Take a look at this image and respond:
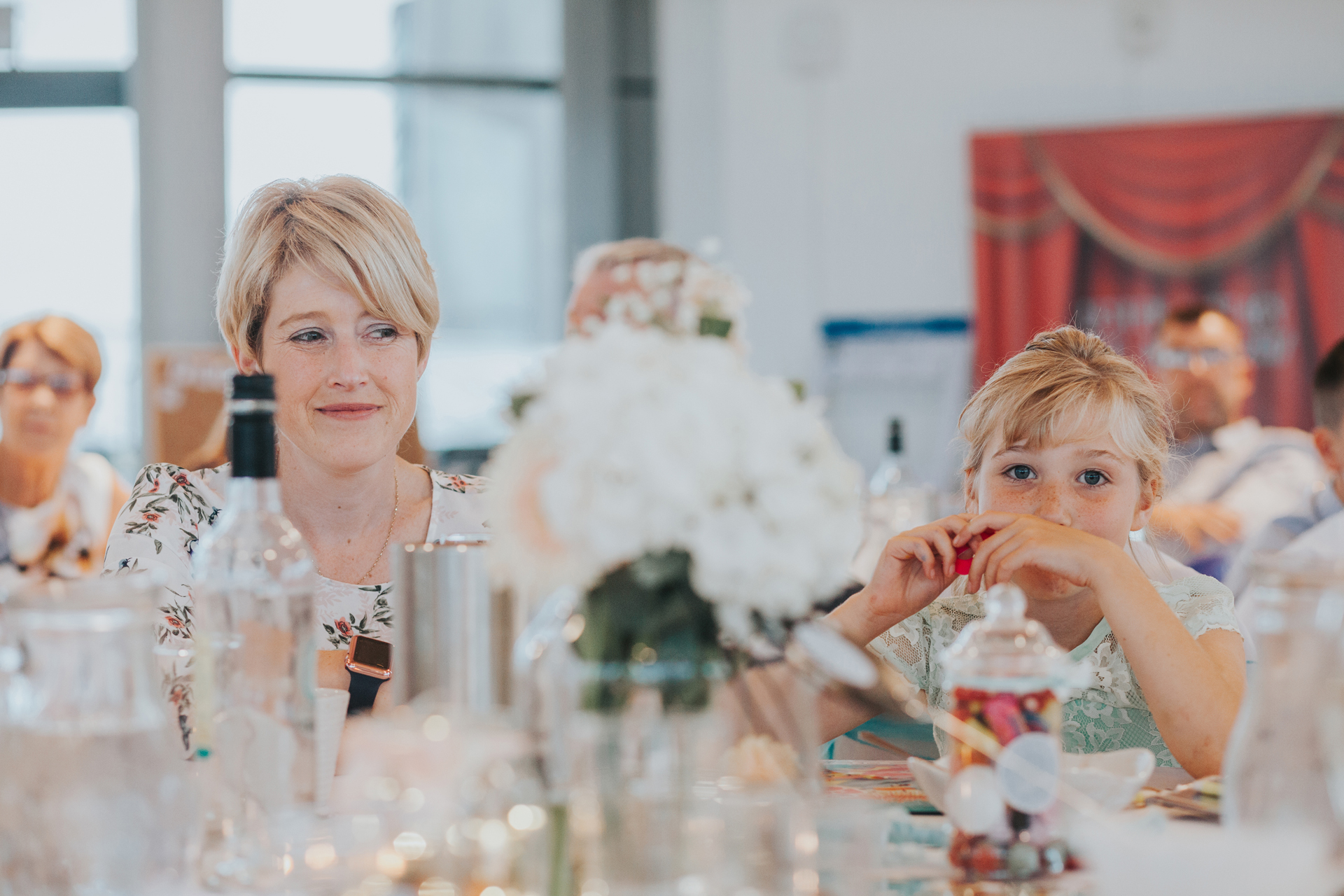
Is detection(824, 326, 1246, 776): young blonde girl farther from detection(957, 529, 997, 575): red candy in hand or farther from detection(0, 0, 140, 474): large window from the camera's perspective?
detection(0, 0, 140, 474): large window

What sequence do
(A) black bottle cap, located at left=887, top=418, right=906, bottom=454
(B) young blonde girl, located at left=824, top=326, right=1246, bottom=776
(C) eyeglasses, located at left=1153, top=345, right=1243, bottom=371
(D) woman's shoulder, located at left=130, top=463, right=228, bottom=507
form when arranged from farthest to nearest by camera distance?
(C) eyeglasses, located at left=1153, top=345, right=1243, bottom=371
(A) black bottle cap, located at left=887, top=418, right=906, bottom=454
(D) woman's shoulder, located at left=130, top=463, right=228, bottom=507
(B) young blonde girl, located at left=824, top=326, right=1246, bottom=776

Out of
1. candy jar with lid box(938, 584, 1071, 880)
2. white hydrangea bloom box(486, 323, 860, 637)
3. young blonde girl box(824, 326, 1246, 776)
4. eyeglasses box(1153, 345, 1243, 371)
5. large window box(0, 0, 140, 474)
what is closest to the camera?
white hydrangea bloom box(486, 323, 860, 637)

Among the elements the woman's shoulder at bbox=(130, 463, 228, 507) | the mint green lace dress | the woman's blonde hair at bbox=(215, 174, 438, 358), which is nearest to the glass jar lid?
the mint green lace dress

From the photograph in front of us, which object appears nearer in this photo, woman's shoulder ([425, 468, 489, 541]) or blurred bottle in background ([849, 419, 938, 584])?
woman's shoulder ([425, 468, 489, 541])

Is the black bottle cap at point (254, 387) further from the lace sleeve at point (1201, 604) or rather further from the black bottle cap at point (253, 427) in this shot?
the lace sleeve at point (1201, 604)

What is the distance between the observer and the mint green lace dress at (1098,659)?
57.1 inches

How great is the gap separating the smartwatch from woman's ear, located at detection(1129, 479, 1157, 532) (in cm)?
95

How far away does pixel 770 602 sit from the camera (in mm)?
756

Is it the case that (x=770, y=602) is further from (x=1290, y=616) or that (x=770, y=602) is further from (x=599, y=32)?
(x=599, y=32)

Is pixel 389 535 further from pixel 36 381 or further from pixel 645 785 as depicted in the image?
pixel 36 381

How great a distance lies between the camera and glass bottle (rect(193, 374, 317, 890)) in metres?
0.89

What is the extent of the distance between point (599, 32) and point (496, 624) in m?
4.95

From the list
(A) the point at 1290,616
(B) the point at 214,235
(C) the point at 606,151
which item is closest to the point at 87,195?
(B) the point at 214,235

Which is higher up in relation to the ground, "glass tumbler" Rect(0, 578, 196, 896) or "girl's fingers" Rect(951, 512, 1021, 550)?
"girl's fingers" Rect(951, 512, 1021, 550)
